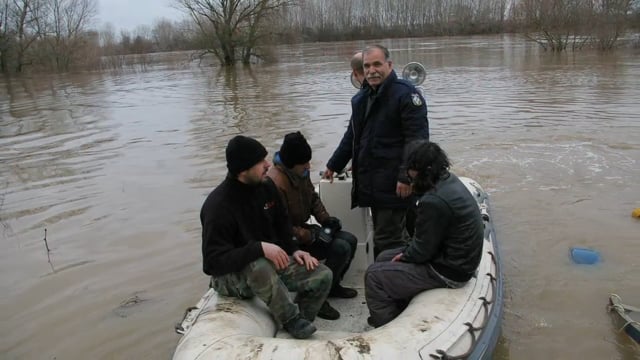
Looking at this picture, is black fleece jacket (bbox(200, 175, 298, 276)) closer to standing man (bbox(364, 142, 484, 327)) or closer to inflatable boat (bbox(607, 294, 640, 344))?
standing man (bbox(364, 142, 484, 327))

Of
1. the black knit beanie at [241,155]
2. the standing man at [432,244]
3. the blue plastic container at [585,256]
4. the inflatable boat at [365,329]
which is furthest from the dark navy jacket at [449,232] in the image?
the blue plastic container at [585,256]

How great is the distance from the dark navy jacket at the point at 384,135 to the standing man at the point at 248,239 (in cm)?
79

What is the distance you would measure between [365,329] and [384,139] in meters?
1.19

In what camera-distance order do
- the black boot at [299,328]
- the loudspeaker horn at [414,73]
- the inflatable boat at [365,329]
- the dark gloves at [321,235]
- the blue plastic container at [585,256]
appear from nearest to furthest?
the inflatable boat at [365,329] < the black boot at [299,328] < the dark gloves at [321,235] < the blue plastic container at [585,256] < the loudspeaker horn at [414,73]

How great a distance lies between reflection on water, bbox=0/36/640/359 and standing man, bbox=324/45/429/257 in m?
1.17

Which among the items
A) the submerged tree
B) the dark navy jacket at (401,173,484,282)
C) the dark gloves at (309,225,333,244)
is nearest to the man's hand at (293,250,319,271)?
the dark gloves at (309,225,333,244)

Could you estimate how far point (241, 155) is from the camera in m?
2.81

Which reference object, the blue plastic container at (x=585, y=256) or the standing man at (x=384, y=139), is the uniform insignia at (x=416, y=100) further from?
the blue plastic container at (x=585, y=256)

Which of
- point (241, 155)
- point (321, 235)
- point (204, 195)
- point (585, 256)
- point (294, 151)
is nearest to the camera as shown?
point (241, 155)

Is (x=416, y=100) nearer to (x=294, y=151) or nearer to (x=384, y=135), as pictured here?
(x=384, y=135)

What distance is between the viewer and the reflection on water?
13.8 feet

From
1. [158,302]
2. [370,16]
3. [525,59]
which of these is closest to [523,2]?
[525,59]

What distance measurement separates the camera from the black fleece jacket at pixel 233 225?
2.82 metres

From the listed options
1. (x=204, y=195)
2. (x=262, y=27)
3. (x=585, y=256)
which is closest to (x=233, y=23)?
(x=262, y=27)
